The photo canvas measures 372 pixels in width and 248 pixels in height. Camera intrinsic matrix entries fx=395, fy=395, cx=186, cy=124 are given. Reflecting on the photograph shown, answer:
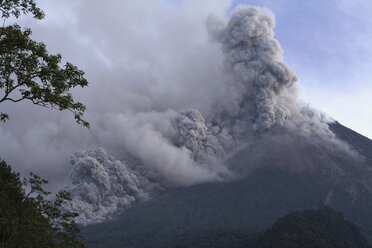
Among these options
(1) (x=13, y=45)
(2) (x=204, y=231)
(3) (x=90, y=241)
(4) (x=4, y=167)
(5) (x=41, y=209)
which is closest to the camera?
(1) (x=13, y=45)

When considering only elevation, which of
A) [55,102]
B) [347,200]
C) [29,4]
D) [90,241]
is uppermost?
[347,200]

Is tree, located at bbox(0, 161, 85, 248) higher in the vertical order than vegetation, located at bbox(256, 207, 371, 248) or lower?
lower

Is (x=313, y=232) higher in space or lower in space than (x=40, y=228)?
higher

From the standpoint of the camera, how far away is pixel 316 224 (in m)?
108

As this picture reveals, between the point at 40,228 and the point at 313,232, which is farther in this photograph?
the point at 313,232

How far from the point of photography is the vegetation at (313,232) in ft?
306

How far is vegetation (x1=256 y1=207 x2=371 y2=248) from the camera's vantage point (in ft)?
306

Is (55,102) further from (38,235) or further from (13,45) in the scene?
(38,235)

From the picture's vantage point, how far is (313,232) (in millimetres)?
101188

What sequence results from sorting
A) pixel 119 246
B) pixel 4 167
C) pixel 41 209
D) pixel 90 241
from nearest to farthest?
pixel 41 209 → pixel 4 167 → pixel 119 246 → pixel 90 241

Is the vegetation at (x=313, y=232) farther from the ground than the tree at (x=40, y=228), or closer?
farther from the ground

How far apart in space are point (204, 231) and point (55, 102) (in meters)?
150

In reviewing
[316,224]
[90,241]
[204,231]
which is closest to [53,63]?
[316,224]

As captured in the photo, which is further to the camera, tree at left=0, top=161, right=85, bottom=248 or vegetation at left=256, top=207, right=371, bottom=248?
vegetation at left=256, top=207, right=371, bottom=248
